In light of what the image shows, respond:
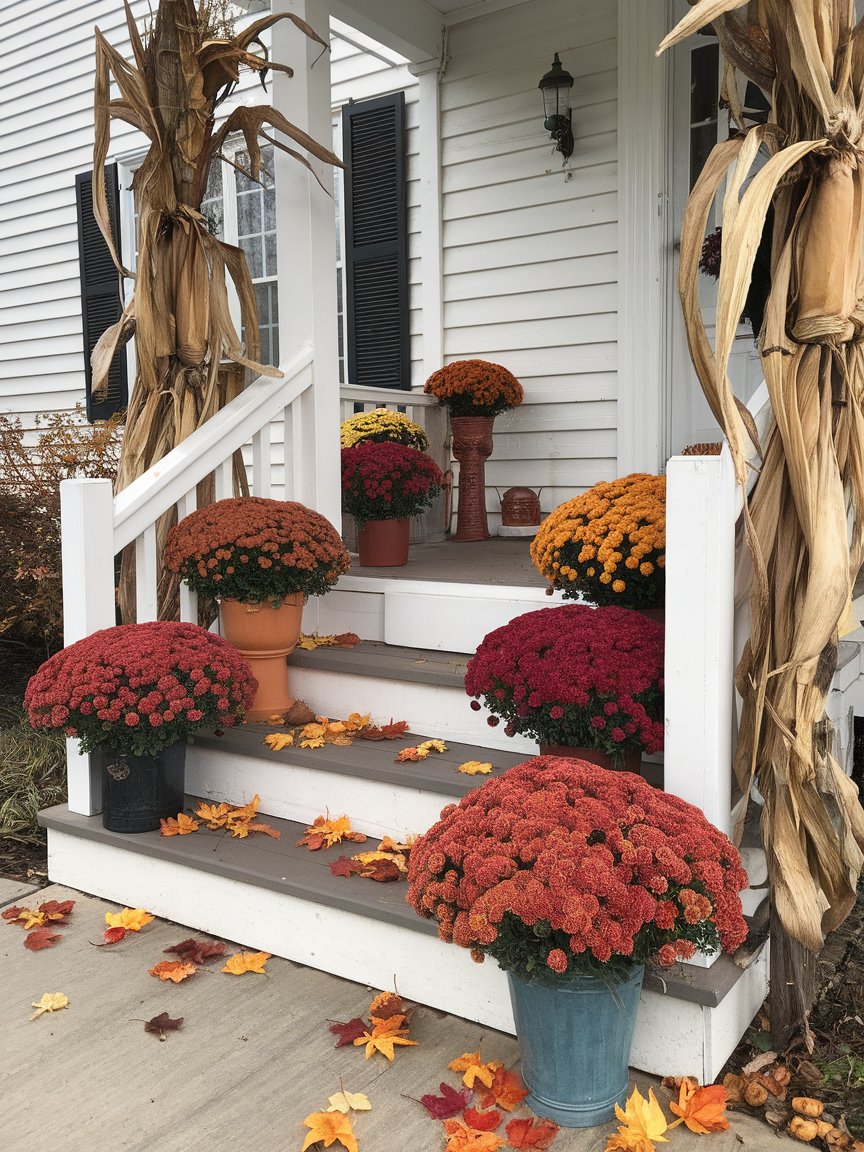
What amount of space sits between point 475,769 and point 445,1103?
87 centimetres

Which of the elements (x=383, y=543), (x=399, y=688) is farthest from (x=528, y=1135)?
(x=383, y=543)

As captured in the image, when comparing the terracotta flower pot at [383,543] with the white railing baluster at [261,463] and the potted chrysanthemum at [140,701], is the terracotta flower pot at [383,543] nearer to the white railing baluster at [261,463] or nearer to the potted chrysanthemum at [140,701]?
the white railing baluster at [261,463]

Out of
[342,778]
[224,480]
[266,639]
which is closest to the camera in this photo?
[342,778]

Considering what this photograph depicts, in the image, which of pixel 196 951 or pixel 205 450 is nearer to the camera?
pixel 196 951

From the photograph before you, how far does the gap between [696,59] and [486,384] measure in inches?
62.6

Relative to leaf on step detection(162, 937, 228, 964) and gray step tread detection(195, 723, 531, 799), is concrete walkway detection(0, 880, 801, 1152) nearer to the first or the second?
leaf on step detection(162, 937, 228, 964)

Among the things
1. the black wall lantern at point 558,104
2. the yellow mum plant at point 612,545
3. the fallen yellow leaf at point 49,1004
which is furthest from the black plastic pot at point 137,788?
the black wall lantern at point 558,104

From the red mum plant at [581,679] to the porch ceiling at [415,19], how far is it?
3185 millimetres

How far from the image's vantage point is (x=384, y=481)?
12.4 ft

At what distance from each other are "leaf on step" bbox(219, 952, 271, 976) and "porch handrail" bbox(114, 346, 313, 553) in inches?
48.3

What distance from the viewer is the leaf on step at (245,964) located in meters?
2.28

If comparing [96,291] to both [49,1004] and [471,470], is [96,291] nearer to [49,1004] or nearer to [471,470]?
[471,470]

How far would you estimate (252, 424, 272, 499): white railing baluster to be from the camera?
338 centimetres

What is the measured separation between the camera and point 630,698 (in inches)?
82.0
